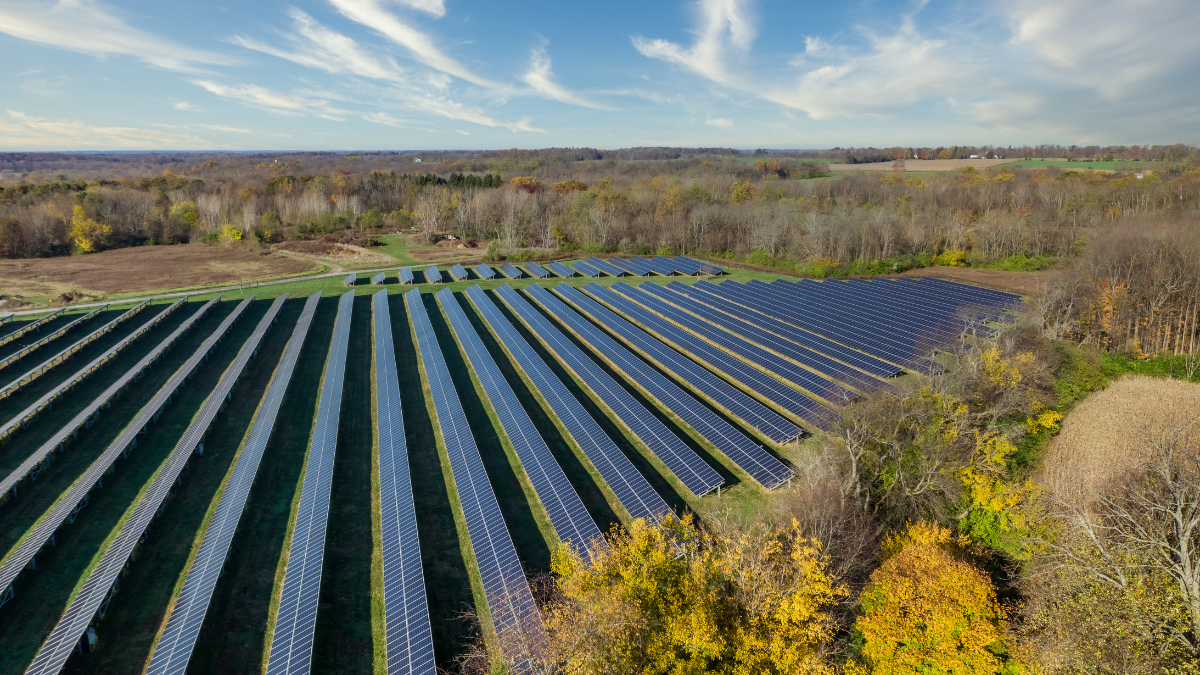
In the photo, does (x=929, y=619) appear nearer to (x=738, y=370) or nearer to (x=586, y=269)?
(x=738, y=370)

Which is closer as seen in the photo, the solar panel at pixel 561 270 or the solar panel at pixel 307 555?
the solar panel at pixel 307 555

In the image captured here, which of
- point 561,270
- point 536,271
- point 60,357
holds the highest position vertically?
point 561,270

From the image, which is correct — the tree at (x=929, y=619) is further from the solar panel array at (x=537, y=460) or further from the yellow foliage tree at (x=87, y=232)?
the yellow foliage tree at (x=87, y=232)

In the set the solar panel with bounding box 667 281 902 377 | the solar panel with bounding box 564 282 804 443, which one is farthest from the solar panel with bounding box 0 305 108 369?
the solar panel with bounding box 667 281 902 377

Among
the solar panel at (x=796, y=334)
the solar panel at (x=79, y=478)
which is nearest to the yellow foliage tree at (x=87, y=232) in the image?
the solar panel at (x=79, y=478)

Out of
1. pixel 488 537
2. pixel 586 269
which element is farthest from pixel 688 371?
pixel 586 269

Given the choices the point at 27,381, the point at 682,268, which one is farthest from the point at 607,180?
the point at 27,381

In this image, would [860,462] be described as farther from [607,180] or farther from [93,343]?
[607,180]

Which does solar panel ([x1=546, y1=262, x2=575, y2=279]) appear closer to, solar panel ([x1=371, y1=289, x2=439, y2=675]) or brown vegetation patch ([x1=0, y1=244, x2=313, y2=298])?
brown vegetation patch ([x1=0, y1=244, x2=313, y2=298])
